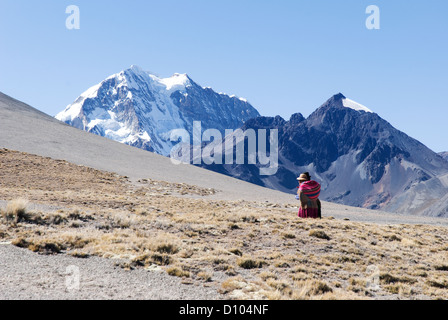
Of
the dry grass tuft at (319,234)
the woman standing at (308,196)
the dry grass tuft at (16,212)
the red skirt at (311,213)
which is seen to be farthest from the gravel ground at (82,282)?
the red skirt at (311,213)

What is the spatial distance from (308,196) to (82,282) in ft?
40.8

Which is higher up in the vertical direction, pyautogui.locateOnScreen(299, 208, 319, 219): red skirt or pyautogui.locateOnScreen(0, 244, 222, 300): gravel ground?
pyautogui.locateOnScreen(299, 208, 319, 219): red skirt

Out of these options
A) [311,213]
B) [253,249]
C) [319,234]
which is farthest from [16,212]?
[311,213]

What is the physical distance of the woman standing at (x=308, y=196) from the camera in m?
17.9

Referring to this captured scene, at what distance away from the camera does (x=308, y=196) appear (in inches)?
728

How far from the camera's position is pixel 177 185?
152 feet

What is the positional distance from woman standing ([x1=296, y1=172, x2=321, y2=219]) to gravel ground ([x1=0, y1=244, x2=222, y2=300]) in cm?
995

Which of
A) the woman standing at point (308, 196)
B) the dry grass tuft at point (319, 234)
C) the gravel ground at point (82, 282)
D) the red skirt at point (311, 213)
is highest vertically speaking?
the woman standing at point (308, 196)

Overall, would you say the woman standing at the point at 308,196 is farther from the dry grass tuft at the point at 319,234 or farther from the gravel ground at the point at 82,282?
the gravel ground at the point at 82,282

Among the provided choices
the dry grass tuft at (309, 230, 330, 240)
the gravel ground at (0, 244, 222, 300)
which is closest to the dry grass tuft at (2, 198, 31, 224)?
the gravel ground at (0, 244, 222, 300)

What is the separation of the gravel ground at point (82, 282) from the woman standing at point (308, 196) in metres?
9.95

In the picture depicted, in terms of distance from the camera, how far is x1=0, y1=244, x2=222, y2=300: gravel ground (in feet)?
26.6

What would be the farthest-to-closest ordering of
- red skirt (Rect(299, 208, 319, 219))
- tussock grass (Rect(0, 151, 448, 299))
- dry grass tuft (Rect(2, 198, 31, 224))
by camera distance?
red skirt (Rect(299, 208, 319, 219)) < dry grass tuft (Rect(2, 198, 31, 224)) < tussock grass (Rect(0, 151, 448, 299))

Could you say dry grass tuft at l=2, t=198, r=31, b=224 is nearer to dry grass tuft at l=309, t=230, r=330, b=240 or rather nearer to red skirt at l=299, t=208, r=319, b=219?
dry grass tuft at l=309, t=230, r=330, b=240
